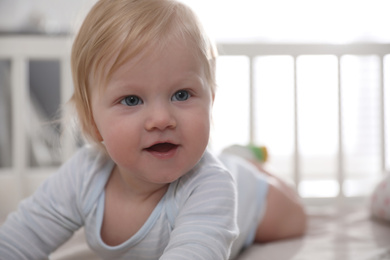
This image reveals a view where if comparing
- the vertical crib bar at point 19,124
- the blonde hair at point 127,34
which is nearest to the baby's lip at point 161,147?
the blonde hair at point 127,34

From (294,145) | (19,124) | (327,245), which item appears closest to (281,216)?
(327,245)

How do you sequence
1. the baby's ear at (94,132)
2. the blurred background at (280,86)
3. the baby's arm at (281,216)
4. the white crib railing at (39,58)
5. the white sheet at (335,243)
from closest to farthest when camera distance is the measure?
the baby's ear at (94,132), the white sheet at (335,243), the baby's arm at (281,216), the white crib railing at (39,58), the blurred background at (280,86)

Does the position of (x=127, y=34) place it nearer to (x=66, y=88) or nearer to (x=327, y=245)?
(x=327, y=245)

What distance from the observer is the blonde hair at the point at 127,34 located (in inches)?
24.7

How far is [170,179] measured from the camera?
654 millimetres

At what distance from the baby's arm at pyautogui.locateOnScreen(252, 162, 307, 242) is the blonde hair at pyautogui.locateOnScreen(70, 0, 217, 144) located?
0.45 metres

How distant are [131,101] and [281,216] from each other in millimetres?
550

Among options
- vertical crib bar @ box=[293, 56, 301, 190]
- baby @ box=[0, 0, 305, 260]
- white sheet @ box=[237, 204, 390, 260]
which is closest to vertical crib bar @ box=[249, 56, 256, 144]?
vertical crib bar @ box=[293, 56, 301, 190]

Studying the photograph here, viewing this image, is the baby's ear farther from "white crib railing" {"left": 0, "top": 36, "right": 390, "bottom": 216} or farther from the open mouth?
"white crib railing" {"left": 0, "top": 36, "right": 390, "bottom": 216}

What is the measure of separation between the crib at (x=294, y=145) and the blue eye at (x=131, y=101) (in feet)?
1.35

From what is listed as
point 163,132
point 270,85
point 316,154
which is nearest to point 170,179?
point 163,132

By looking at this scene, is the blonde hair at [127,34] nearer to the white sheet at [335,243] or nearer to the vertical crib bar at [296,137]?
the white sheet at [335,243]

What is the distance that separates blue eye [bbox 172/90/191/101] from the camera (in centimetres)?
63

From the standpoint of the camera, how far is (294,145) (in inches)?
63.8
